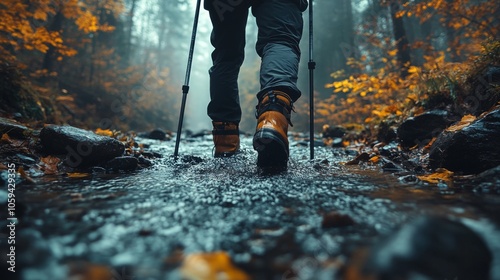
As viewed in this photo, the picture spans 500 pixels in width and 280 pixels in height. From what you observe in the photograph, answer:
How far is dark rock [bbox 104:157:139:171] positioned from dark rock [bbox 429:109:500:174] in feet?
5.97

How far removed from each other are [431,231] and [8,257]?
76 cm

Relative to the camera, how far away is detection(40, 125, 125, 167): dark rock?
5.72 feet

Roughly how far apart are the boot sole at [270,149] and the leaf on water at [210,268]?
0.98m

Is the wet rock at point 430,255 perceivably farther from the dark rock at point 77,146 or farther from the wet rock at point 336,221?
the dark rock at point 77,146

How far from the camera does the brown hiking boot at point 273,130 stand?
59.1 inches

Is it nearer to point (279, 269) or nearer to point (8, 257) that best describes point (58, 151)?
point (8, 257)

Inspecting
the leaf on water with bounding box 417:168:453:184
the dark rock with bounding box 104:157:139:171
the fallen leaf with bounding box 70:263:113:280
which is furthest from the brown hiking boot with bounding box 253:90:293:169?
the fallen leaf with bounding box 70:263:113:280

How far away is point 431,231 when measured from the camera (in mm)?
494

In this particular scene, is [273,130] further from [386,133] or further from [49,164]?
[386,133]

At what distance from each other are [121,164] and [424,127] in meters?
2.55

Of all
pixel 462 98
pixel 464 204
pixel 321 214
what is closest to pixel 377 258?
pixel 321 214

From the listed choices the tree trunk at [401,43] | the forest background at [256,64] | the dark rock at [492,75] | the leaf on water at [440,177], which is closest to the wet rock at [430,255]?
the leaf on water at [440,177]

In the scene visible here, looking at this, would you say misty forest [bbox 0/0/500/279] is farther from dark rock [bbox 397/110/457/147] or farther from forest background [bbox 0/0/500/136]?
forest background [bbox 0/0/500/136]

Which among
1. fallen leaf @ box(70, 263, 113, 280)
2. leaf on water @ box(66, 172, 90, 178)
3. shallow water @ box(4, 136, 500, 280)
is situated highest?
leaf on water @ box(66, 172, 90, 178)
